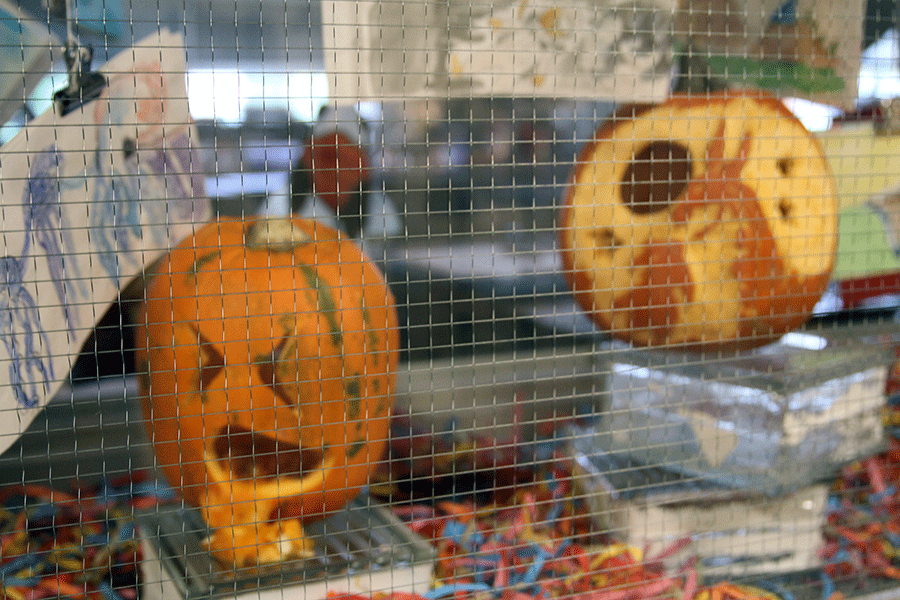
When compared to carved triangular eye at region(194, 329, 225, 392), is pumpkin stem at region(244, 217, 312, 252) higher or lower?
higher

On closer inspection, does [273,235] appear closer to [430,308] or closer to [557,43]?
[430,308]

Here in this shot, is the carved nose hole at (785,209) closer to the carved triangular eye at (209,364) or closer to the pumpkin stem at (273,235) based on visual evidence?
the pumpkin stem at (273,235)

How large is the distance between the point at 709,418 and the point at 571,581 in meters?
0.27

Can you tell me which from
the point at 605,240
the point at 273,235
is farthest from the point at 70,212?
the point at 605,240

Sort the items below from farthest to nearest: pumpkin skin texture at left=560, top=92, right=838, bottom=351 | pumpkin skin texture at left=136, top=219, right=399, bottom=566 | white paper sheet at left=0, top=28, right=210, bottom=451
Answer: pumpkin skin texture at left=560, top=92, right=838, bottom=351 → pumpkin skin texture at left=136, top=219, right=399, bottom=566 → white paper sheet at left=0, top=28, right=210, bottom=451

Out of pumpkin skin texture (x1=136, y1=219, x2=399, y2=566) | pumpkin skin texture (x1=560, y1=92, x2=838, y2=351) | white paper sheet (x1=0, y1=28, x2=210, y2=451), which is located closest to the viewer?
white paper sheet (x1=0, y1=28, x2=210, y2=451)

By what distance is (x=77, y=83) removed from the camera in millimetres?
714

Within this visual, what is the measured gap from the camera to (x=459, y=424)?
1.36m

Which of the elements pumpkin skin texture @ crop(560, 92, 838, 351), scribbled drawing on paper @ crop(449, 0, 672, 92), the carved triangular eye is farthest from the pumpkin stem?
pumpkin skin texture @ crop(560, 92, 838, 351)

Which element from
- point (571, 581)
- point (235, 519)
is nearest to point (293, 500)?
point (235, 519)

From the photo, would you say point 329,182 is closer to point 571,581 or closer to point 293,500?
point 293,500

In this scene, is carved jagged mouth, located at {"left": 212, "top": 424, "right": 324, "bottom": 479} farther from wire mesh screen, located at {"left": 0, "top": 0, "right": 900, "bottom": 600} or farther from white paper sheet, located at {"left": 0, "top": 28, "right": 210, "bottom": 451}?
white paper sheet, located at {"left": 0, "top": 28, "right": 210, "bottom": 451}

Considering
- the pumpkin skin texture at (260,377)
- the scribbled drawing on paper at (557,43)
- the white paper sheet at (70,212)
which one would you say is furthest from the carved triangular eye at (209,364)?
the scribbled drawing on paper at (557,43)

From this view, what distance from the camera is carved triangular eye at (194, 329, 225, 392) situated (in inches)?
31.4
